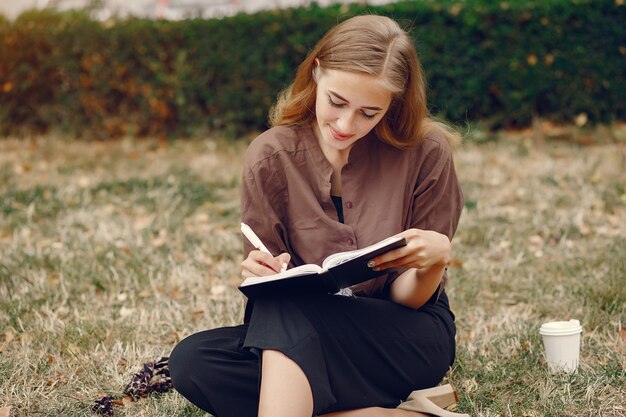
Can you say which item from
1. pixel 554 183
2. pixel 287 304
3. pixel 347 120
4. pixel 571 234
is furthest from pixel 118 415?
pixel 554 183

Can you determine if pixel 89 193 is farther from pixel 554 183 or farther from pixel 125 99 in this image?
pixel 554 183

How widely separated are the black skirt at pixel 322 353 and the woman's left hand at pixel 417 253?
0.89ft

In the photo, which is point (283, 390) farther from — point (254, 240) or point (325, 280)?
point (254, 240)

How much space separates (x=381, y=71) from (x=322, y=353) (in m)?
0.93

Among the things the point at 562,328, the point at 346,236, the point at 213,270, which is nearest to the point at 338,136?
the point at 346,236

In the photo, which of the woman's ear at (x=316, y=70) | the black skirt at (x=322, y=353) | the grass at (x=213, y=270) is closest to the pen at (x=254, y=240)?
the black skirt at (x=322, y=353)

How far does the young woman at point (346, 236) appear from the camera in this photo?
2416mm

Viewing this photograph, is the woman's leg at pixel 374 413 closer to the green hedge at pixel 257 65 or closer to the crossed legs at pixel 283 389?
the crossed legs at pixel 283 389

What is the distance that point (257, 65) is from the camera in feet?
23.0

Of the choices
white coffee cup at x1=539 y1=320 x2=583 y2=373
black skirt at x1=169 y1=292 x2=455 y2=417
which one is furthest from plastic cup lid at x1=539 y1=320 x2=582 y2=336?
black skirt at x1=169 y1=292 x2=455 y2=417

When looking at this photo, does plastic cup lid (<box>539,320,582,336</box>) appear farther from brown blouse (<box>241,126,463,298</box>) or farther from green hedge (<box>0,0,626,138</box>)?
green hedge (<box>0,0,626,138</box>)

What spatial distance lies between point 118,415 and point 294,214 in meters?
0.95

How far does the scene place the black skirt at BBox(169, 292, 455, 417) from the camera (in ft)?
7.89

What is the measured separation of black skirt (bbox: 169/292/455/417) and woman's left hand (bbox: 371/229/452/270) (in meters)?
0.27
